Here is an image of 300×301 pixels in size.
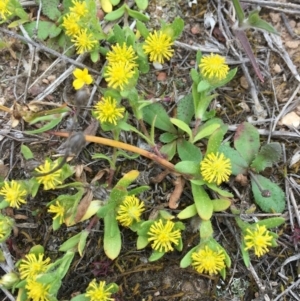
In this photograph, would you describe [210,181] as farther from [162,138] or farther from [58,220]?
[58,220]

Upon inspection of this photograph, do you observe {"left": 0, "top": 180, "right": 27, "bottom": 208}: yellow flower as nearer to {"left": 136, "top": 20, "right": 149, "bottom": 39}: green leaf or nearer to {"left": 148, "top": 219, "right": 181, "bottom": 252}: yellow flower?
{"left": 148, "top": 219, "right": 181, "bottom": 252}: yellow flower

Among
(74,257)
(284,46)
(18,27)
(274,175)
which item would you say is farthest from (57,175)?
(284,46)

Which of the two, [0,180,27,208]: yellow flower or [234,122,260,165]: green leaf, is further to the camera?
[234,122,260,165]: green leaf

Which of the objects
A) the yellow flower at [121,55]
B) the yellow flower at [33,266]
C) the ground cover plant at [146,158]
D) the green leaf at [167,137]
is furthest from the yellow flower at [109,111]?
the yellow flower at [33,266]

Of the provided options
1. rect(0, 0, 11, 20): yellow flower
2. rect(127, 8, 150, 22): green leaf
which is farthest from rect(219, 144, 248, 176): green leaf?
rect(0, 0, 11, 20): yellow flower

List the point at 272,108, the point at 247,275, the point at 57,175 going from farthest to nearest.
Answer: the point at 272,108 → the point at 247,275 → the point at 57,175

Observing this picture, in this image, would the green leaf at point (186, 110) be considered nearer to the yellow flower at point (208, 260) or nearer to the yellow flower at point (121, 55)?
the yellow flower at point (121, 55)

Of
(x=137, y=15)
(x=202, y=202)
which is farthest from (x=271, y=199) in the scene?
(x=137, y=15)
